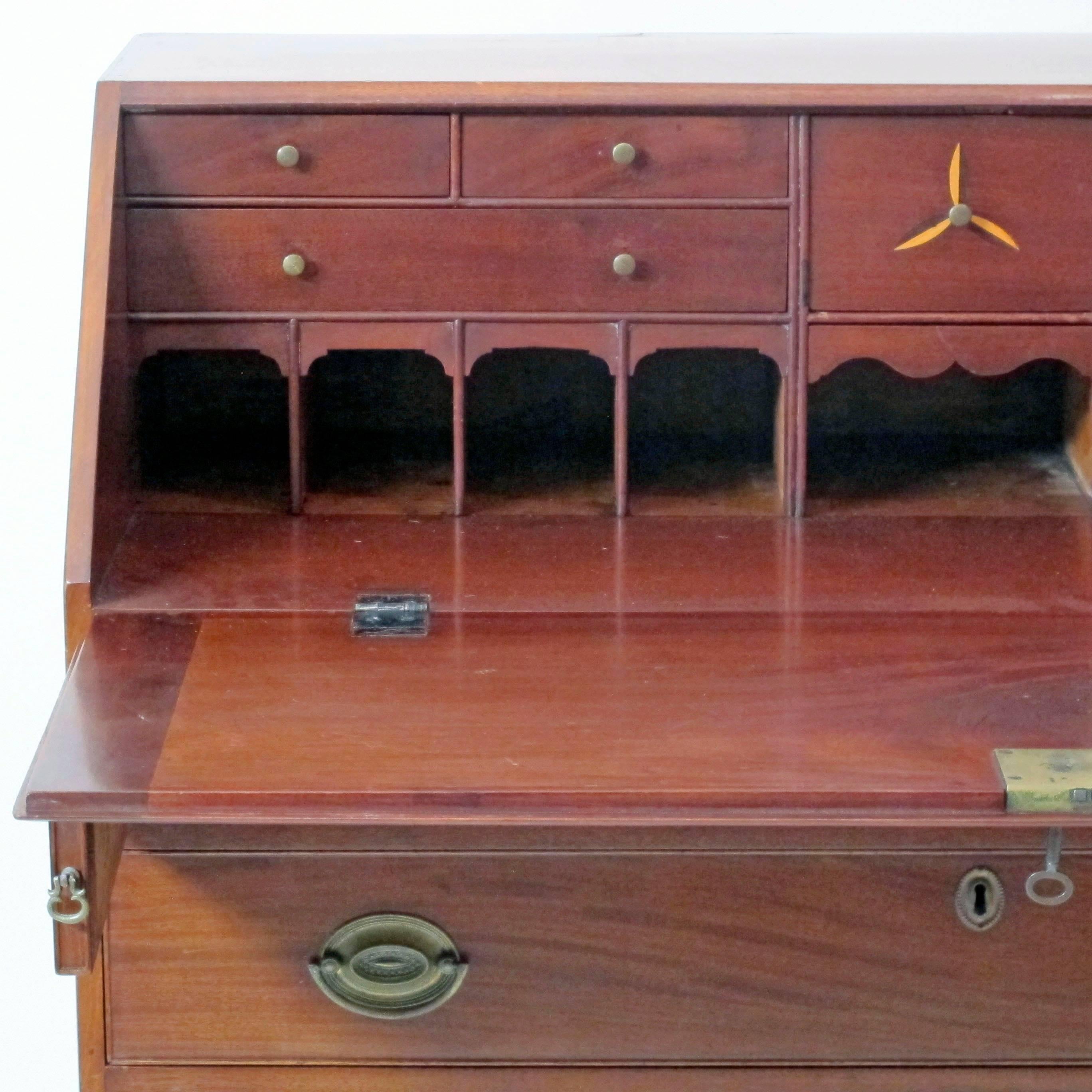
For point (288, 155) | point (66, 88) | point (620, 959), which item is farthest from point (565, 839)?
point (66, 88)

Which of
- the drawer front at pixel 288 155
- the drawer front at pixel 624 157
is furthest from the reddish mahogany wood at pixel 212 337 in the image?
the drawer front at pixel 624 157

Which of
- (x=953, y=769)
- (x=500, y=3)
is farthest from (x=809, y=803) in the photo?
(x=500, y=3)

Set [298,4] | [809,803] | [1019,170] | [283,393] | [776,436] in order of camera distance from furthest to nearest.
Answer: [298,4] < [283,393] < [776,436] < [1019,170] < [809,803]

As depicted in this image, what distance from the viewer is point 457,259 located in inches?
66.2

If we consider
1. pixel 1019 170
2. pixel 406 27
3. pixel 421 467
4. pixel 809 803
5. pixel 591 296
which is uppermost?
pixel 406 27

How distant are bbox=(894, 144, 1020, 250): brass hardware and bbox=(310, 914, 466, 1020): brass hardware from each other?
81 cm

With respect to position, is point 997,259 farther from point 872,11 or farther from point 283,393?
point 283,393

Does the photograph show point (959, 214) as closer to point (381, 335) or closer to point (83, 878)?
point (381, 335)

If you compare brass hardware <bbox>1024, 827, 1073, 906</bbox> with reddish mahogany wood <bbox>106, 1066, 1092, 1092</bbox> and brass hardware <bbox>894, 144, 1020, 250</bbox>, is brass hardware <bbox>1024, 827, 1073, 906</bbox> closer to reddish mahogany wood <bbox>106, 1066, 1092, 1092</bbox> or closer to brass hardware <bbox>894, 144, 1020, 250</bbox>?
reddish mahogany wood <bbox>106, 1066, 1092, 1092</bbox>

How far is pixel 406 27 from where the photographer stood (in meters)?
2.19

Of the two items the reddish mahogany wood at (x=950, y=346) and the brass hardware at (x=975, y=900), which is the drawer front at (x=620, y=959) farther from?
the reddish mahogany wood at (x=950, y=346)

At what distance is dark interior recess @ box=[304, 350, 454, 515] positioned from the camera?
6.25 ft

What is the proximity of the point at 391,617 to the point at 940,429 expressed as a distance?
0.81 metres

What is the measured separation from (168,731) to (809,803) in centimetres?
47
